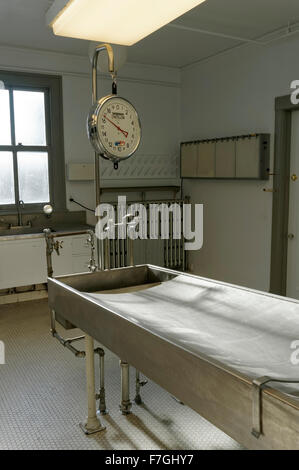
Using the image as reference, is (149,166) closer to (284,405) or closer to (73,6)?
(73,6)

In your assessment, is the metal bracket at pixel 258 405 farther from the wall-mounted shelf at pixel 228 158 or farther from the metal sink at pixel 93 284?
the wall-mounted shelf at pixel 228 158

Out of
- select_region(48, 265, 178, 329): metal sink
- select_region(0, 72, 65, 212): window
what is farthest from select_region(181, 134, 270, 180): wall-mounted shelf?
select_region(48, 265, 178, 329): metal sink

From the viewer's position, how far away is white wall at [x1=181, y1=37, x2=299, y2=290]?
176 inches

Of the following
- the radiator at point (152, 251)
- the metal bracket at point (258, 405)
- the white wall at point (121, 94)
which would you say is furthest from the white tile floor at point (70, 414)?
the white wall at point (121, 94)

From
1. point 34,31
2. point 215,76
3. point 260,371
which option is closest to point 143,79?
point 215,76

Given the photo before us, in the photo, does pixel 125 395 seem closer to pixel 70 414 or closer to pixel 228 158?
pixel 70 414

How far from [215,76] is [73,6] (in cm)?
393

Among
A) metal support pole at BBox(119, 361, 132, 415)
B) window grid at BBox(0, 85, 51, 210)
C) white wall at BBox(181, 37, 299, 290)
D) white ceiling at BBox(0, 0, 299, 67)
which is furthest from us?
window grid at BBox(0, 85, 51, 210)

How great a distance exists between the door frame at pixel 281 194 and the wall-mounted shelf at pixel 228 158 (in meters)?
0.15

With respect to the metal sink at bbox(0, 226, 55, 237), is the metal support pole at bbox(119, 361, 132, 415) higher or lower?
lower

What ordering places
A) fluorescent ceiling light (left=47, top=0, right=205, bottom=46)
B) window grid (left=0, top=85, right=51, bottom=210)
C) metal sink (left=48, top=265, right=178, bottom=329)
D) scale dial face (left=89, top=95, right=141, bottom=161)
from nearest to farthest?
1. fluorescent ceiling light (left=47, top=0, right=205, bottom=46)
2. metal sink (left=48, top=265, right=178, bottom=329)
3. scale dial face (left=89, top=95, right=141, bottom=161)
4. window grid (left=0, top=85, right=51, bottom=210)

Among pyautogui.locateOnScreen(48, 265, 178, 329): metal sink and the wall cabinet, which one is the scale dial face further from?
the wall cabinet

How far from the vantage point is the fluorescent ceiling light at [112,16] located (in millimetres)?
1576

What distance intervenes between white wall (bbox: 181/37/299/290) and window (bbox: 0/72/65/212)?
5.81 ft
